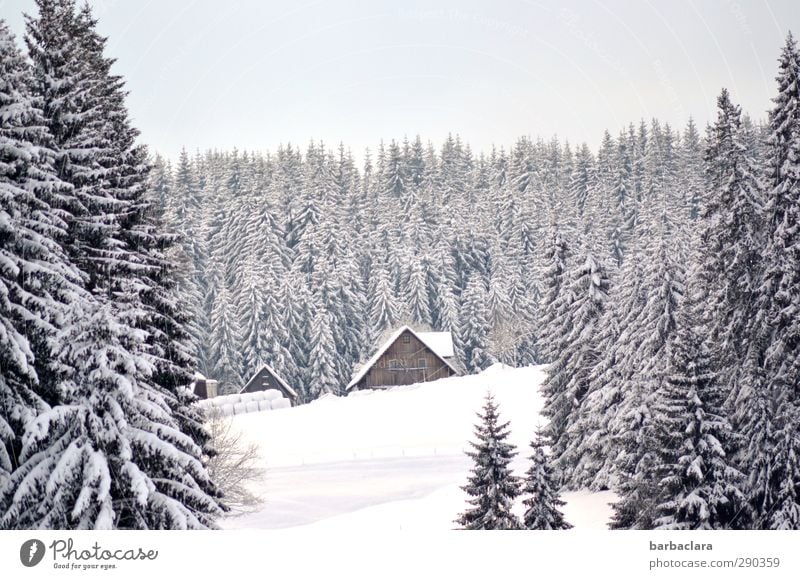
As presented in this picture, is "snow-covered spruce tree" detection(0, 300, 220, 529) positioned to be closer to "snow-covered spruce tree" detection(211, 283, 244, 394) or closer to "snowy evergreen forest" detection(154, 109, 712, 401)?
"snowy evergreen forest" detection(154, 109, 712, 401)

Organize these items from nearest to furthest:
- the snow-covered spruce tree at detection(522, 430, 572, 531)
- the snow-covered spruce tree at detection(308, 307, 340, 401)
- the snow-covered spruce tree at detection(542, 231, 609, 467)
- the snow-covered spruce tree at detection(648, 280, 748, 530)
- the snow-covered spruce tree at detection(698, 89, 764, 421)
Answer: the snow-covered spruce tree at detection(648, 280, 748, 530)
the snow-covered spruce tree at detection(522, 430, 572, 531)
the snow-covered spruce tree at detection(698, 89, 764, 421)
the snow-covered spruce tree at detection(542, 231, 609, 467)
the snow-covered spruce tree at detection(308, 307, 340, 401)

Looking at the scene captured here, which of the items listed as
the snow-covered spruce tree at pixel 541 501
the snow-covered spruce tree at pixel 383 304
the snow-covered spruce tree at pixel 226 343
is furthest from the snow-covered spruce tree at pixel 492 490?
the snow-covered spruce tree at pixel 383 304

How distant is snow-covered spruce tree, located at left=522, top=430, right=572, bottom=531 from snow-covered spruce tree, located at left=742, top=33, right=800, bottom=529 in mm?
3431

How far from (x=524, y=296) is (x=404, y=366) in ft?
34.2

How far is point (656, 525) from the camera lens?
14.1 metres

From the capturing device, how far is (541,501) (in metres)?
15.1

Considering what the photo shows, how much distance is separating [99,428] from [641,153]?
44.5 feet

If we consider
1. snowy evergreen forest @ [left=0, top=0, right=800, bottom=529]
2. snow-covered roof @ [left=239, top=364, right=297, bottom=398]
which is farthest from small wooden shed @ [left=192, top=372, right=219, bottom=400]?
snow-covered roof @ [left=239, top=364, right=297, bottom=398]

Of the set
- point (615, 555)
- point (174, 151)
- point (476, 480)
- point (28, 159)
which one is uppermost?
point (174, 151)

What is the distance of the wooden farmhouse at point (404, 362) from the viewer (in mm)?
37906

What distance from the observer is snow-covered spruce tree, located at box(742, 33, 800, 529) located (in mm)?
14328

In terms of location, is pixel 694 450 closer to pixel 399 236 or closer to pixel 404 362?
pixel 404 362

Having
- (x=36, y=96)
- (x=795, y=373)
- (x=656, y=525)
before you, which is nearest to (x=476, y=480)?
(x=656, y=525)

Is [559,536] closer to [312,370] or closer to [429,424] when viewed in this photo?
[429,424]
